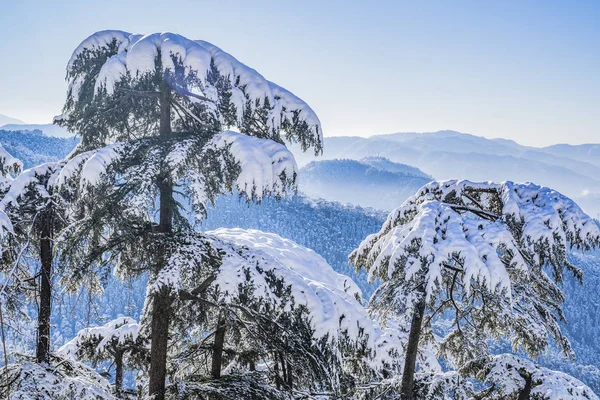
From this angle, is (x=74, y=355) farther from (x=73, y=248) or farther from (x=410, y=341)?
(x=410, y=341)

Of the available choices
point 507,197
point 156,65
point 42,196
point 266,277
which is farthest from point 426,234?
point 42,196

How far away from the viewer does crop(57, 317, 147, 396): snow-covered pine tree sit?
29.7 feet

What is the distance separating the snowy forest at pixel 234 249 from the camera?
3.99 meters

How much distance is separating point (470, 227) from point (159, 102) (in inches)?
176

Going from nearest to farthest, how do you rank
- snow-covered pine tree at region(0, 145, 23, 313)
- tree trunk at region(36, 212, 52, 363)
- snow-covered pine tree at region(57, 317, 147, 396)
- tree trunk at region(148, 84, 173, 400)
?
tree trunk at region(148, 84, 173, 400) → snow-covered pine tree at region(0, 145, 23, 313) → tree trunk at region(36, 212, 52, 363) → snow-covered pine tree at region(57, 317, 147, 396)

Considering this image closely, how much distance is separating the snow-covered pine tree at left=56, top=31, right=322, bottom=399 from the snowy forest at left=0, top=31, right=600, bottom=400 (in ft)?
0.07

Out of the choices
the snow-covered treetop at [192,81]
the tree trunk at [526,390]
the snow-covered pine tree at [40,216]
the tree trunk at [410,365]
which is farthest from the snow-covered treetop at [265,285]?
the tree trunk at [526,390]

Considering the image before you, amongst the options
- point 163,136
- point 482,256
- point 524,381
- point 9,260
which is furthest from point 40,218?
point 524,381

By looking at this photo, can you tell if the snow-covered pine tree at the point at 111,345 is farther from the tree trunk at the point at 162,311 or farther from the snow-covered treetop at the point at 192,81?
the snow-covered treetop at the point at 192,81

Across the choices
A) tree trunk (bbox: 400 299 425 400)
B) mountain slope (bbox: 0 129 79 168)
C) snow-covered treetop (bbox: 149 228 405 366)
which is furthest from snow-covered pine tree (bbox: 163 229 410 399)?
mountain slope (bbox: 0 129 79 168)

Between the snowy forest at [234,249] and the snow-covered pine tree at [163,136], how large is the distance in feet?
0.07

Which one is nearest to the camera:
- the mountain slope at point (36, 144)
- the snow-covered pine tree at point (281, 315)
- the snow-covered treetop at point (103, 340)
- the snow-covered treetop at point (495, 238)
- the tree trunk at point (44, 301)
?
the snow-covered pine tree at point (281, 315)

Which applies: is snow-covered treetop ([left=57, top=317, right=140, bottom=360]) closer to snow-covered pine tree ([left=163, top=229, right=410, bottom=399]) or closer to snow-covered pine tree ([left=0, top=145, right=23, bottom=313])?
snow-covered pine tree ([left=0, top=145, right=23, bottom=313])

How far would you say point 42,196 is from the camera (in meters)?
5.81
